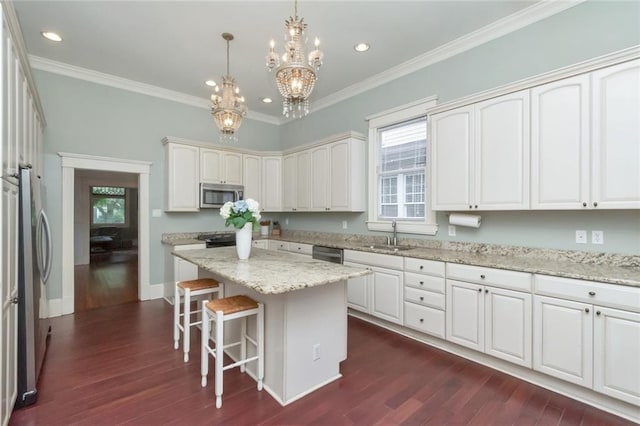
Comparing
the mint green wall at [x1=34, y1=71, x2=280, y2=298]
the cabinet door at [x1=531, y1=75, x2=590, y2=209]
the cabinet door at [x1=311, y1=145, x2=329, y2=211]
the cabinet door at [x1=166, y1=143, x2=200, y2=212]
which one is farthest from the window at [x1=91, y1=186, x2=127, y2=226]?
the cabinet door at [x1=531, y1=75, x2=590, y2=209]

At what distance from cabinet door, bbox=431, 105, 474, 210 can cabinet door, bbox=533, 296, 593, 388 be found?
3.65 feet

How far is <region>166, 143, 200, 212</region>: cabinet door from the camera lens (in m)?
4.49

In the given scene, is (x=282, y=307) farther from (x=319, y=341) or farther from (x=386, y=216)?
(x=386, y=216)

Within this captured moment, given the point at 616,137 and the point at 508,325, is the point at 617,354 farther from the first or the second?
the point at 616,137

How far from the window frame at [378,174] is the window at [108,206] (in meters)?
10.1

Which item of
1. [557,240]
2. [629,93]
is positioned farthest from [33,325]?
[629,93]

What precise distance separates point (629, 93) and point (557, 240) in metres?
1.21

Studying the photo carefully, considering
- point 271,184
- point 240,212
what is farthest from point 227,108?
point 271,184

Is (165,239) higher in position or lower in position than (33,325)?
higher

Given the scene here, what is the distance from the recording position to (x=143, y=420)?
6.29 ft

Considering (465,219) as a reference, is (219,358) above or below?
below

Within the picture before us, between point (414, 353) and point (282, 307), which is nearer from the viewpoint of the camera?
point (282, 307)

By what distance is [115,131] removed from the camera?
4.32 metres

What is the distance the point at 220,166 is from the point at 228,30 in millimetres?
2216
